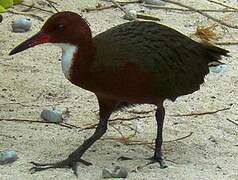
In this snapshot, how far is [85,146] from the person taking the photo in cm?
456

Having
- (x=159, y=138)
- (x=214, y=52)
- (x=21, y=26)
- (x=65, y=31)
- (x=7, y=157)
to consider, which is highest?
(x=65, y=31)

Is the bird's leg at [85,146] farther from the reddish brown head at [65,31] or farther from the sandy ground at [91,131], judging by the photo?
the reddish brown head at [65,31]

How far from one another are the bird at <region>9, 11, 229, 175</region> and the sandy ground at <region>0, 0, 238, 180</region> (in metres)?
0.11

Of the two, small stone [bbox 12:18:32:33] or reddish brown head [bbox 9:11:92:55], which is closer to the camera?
reddish brown head [bbox 9:11:92:55]

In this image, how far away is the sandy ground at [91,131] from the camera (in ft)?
14.8

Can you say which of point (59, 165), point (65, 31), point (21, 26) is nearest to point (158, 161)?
point (59, 165)

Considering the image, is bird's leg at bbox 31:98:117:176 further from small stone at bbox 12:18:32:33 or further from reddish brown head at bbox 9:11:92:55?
small stone at bbox 12:18:32:33

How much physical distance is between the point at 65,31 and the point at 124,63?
0.32m

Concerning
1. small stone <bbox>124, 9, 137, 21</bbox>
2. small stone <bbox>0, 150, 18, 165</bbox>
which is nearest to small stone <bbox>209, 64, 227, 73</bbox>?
small stone <bbox>124, 9, 137, 21</bbox>

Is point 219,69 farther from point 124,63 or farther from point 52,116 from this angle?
point 124,63

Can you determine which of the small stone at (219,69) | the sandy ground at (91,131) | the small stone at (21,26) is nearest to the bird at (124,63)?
the sandy ground at (91,131)

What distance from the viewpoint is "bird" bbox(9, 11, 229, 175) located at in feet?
14.0

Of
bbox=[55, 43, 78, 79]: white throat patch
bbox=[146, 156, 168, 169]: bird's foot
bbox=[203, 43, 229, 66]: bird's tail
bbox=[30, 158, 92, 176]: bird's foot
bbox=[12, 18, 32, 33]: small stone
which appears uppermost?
bbox=[55, 43, 78, 79]: white throat patch

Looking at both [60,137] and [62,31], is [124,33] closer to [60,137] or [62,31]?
[62,31]
